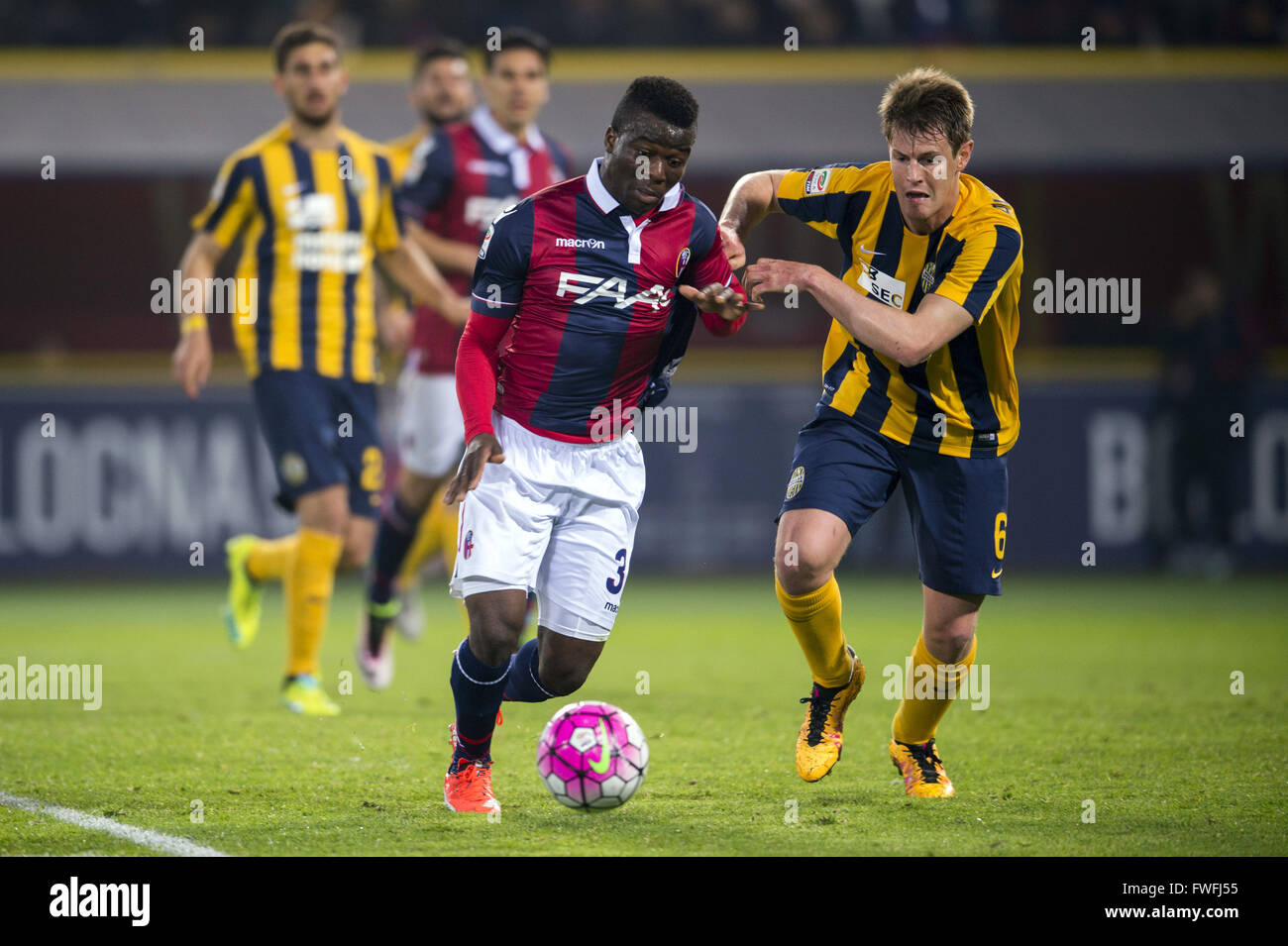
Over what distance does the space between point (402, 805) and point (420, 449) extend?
3.12 meters

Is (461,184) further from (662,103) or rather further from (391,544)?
(662,103)

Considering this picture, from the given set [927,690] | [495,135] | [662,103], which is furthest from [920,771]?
[495,135]

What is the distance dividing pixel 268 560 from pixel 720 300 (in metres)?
3.71

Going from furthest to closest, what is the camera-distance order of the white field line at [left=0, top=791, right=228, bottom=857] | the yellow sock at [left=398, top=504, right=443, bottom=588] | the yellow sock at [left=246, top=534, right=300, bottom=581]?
the yellow sock at [left=398, top=504, right=443, bottom=588] < the yellow sock at [left=246, top=534, right=300, bottom=581] < the white field line at [left=0, top=791, right=228, bottom=857]

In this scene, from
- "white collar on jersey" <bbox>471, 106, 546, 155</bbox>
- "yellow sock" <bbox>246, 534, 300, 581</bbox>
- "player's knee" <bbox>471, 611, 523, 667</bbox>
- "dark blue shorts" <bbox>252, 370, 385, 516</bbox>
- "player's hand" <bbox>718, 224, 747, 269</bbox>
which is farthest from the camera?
"white collar on jersey" <bbox>471, 106, 546, 155</bbox>

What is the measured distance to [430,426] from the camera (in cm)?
758

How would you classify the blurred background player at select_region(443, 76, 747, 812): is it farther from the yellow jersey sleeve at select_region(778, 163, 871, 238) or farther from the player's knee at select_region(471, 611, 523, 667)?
the yellow jersey sleeve at select_region(778, 163, 871, 238)

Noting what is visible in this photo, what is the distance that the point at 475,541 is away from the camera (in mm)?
4613

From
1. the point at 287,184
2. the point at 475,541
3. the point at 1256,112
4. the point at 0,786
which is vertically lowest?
the point at 0,786

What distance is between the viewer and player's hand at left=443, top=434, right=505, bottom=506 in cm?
439

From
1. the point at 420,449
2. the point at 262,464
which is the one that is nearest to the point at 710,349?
the point at 262,464

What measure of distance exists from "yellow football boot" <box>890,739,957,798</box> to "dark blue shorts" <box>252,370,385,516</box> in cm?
277

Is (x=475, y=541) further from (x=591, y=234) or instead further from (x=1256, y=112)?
(x=1256, y=112)
